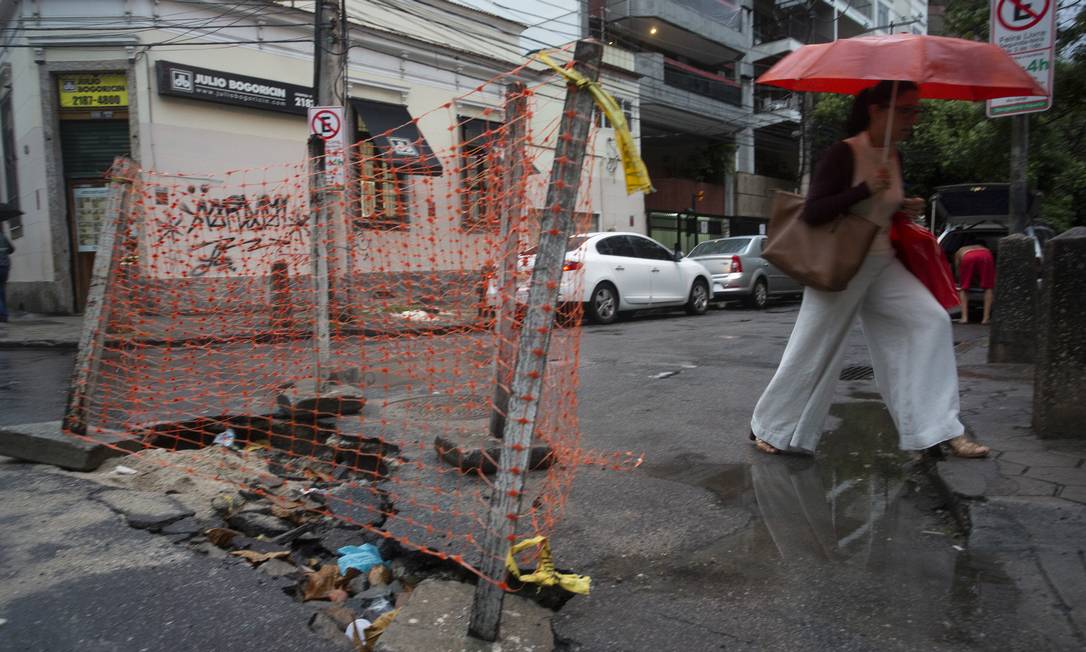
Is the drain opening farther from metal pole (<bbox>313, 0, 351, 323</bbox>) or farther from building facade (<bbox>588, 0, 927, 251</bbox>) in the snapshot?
building facade (<bbox>588, 0, 927, 251</bbox>)

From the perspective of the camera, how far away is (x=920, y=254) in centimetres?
362

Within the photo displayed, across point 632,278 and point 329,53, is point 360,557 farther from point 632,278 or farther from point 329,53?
point 632,278

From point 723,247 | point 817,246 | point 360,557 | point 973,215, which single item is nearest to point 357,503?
point 360,557

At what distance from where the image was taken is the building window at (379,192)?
3.72 metres

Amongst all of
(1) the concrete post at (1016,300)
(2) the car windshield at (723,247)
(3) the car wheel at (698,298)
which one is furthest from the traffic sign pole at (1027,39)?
(2) the car windshield at (723,247)

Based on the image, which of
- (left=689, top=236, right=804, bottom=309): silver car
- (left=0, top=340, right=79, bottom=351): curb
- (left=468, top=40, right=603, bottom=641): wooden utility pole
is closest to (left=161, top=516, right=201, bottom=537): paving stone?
(left=468, top=40, right=603, bottom=641): wooden utility pole

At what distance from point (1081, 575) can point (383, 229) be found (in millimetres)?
3520

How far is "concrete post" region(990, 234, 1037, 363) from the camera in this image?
Answer: 6.09m

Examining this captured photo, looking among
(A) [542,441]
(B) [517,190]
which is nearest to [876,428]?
(A) [542,441]

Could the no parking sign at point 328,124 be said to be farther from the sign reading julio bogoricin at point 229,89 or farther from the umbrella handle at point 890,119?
the sign reading julio bogoricin at point 229,89

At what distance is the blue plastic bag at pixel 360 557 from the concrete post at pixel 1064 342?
3.41m

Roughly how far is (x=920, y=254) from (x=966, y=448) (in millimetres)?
973

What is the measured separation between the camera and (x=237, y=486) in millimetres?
3545

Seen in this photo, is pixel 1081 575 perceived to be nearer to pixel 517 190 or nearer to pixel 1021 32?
pixel 517 190
